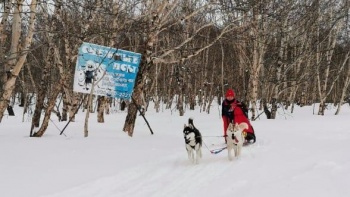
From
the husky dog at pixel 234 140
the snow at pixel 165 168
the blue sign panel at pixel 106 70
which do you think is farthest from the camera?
the blue sign panel at pixel 106 70

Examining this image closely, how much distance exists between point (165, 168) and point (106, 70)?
4.42m

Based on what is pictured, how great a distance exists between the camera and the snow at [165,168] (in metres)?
5.56

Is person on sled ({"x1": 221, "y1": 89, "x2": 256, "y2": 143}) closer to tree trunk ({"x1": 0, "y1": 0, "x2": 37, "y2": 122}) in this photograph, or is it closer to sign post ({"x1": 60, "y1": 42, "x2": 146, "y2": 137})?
sign post ({"x1": 60, "y1": 42, "x2": 146, "y2": 137})

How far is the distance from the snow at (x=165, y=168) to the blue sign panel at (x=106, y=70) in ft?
4.53

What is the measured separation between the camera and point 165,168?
7.32 metres

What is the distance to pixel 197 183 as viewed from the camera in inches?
242

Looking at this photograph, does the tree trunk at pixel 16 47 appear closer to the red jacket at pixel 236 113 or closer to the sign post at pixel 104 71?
the sign post at pixel 104 71

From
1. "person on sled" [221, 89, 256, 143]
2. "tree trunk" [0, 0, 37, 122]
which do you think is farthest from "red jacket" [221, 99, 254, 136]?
"tree trunk" [0, 0, 37, 122]

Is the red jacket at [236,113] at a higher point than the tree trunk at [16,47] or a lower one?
lower

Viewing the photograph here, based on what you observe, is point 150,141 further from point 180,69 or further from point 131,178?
point 180,69

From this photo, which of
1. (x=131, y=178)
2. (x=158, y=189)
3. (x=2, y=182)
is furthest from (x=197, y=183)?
(x=2, y=182)

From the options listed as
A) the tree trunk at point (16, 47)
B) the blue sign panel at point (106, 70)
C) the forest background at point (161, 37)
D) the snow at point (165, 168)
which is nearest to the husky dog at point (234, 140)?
the snow at point (165, 168)

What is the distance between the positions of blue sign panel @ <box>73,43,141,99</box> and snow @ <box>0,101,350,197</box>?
1381 mm

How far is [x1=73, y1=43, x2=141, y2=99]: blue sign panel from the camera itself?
10578 millimetres
